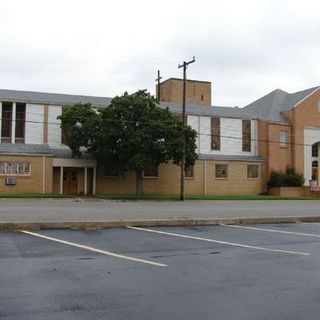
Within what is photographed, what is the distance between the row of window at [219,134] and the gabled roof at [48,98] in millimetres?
10925

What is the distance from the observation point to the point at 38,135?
47656 mm

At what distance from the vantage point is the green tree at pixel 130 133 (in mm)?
42438

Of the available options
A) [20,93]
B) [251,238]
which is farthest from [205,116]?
[251,238]

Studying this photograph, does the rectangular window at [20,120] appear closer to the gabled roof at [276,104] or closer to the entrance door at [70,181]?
the entrance door at [70,181]

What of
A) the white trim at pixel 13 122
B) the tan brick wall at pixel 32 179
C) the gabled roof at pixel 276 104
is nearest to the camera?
the tan brick wall at pixel 32 179

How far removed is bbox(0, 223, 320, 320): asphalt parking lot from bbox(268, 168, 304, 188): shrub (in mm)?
40530

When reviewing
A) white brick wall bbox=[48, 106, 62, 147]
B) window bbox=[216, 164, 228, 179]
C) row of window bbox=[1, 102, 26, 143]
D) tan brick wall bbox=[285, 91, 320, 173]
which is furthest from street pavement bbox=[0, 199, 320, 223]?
tan brick wall bbox=[285, 91, 320, 173]

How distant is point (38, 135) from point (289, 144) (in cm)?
2600

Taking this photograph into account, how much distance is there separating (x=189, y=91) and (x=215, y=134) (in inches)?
957

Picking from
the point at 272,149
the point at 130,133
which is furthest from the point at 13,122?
the point at 272,149

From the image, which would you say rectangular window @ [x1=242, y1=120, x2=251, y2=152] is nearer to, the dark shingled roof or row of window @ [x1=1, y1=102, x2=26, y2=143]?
the dark shingled roof

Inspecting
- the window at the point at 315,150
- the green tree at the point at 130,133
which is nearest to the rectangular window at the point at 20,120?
the green tree at the point at 130,133

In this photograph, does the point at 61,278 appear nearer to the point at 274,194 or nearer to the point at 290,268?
the point at 290,268

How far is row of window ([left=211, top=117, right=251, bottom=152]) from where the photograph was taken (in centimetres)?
5516
